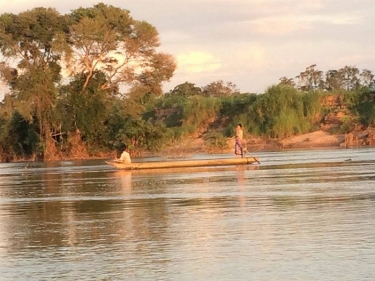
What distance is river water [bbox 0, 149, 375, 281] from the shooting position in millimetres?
10266

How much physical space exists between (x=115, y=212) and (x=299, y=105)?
5840 centimetres

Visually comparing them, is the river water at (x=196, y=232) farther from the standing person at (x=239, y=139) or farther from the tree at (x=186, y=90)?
the tree at (x=186, y=90)

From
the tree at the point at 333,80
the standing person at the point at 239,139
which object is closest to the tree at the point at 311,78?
the tree at the point at 333,80

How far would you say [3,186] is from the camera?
95.1 ft

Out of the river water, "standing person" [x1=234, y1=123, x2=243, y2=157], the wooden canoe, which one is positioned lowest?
the river water

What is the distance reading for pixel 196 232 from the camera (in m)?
13.4

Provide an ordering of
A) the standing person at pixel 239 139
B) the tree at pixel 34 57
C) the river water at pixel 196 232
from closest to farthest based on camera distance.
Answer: the river water at pixel 196 232 < the standing person at pixel 239 139 < the tree at pixel 34 57

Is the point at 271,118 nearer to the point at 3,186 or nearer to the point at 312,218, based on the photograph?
the point at 3,186

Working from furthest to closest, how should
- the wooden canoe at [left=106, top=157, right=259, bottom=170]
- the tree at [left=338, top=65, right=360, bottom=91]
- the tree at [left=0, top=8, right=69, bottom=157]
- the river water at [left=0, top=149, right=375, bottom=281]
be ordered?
the tree at [left=338, top=65, right=360, bottom=91] → the tree at [left=0, top=8, right=69, bottom=157] → the wooden canoe at [left=106, top=157, right=259, bottom=170] → the river water at [left=0, top=149, right=375, bottom=281]

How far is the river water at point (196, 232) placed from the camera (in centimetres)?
1027

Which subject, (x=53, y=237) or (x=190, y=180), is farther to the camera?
(x=190, y=180)

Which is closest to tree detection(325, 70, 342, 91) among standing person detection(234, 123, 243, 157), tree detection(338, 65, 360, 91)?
tree detection(338, 65, 360, 91)

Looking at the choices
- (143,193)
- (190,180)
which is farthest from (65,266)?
(190,180)

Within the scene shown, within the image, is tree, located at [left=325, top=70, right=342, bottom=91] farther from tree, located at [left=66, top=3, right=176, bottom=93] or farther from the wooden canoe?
the wooden canoe
